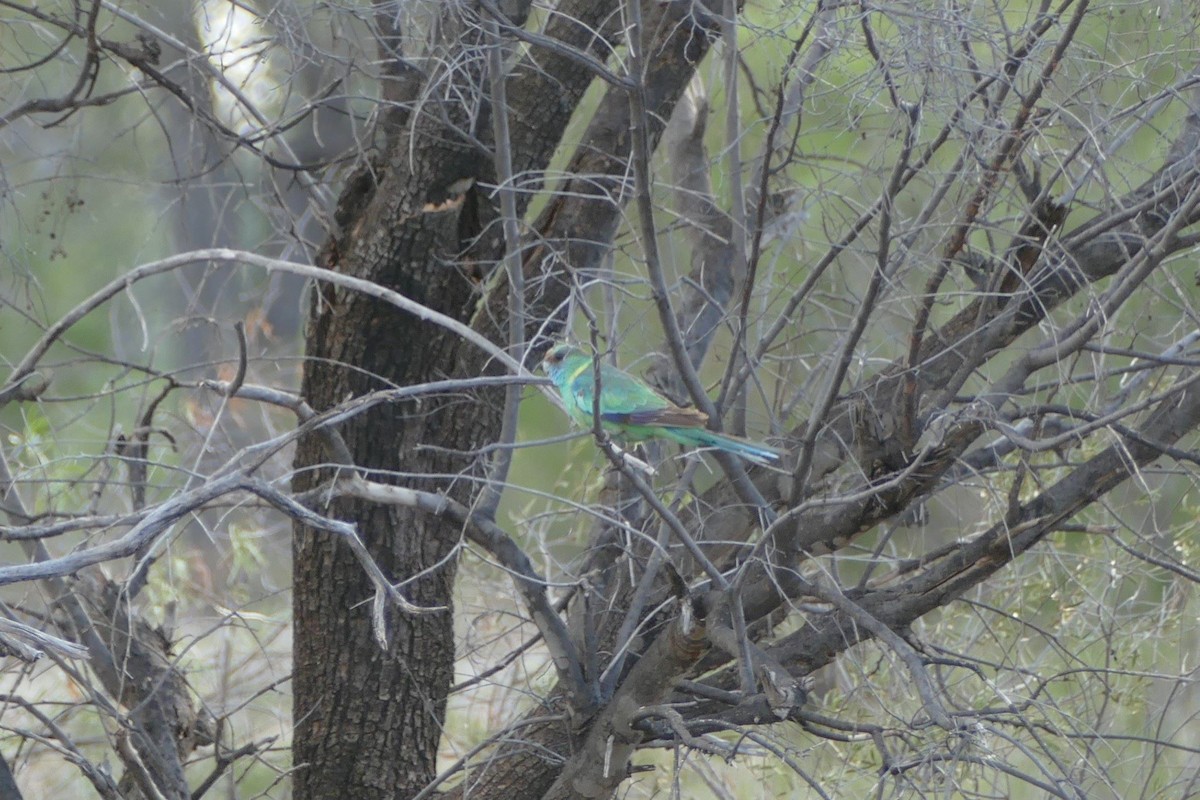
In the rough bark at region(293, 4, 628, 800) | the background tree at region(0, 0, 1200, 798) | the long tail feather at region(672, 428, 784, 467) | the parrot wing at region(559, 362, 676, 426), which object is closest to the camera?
the background tree at region(0, 0, 1200, 798)

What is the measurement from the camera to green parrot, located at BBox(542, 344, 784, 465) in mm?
3818

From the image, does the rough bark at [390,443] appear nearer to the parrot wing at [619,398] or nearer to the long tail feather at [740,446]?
the parrot wing at [619,398]

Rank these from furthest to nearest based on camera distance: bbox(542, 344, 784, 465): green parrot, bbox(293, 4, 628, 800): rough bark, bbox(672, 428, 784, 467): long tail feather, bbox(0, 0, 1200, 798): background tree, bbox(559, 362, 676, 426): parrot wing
Result: bbox(293, 4, 628, 800): rough bark
bbox(559, 362, 676, 426): parrot wing
bbox(542, 344, 784, 465): green parrot
bbox(672, 428, 784, 467): long tail feather
bbox(0, 0, 1200, 798): background tree

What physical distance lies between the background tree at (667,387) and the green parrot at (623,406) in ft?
0.36

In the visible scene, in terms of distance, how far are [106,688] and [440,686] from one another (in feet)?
3.75

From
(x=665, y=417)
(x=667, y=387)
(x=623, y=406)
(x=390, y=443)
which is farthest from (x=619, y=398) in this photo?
(x=390, y=443)

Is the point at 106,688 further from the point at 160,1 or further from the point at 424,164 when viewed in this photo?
the point at 160,1

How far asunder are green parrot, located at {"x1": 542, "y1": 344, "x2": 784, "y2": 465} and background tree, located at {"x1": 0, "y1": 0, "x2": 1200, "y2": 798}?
11 cm

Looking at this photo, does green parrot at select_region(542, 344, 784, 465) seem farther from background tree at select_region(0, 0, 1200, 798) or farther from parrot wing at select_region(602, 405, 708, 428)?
background tree at select_region(0, 0, 1200, 798)

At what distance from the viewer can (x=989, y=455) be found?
3.98 meters

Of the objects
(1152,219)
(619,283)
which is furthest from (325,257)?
(1152,219)

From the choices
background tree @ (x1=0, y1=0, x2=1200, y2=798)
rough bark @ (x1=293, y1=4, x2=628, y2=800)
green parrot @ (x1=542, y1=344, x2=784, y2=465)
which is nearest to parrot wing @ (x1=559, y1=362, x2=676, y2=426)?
green parrot @ (x1=542, y1=344, x2=784, y2=465)

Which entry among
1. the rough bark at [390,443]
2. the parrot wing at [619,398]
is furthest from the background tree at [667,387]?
the parrot wing at [619,398]

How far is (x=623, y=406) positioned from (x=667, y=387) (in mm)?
817
